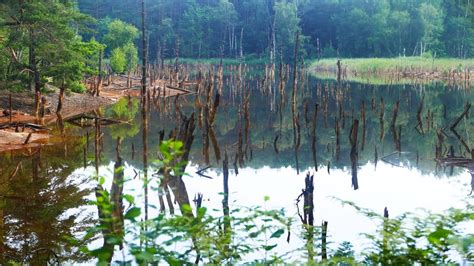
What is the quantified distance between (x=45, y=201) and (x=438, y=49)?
66.5 metres

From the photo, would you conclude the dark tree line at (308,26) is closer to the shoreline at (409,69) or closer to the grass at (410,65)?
the grass at (410,65)

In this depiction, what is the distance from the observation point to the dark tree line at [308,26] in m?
71.8

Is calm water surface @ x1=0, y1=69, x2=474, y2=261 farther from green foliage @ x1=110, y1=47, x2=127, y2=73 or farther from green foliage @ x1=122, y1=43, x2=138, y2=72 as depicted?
green foliage @ x1=122, y1=43, x2=138, y2=72

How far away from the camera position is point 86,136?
23.1 m

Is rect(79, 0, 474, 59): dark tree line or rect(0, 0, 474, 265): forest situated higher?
rect(79, 0, 474, 59): dark tree line

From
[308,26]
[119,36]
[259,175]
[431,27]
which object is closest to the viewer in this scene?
[259,175]

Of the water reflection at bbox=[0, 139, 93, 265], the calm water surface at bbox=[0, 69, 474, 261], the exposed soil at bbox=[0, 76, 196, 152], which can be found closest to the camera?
the water reflection at bbox=[0, 139, 93, 265]

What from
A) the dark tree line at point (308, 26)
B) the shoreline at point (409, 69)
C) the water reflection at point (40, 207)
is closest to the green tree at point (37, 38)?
the water reflection at point (40, 207)

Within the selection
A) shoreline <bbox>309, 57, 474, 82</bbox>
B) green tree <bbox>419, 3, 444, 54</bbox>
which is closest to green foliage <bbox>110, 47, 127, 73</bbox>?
shoreline <bbox>309, 57, 474, 82</bbox>

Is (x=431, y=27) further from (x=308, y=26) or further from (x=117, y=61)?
(x=117, y=61)

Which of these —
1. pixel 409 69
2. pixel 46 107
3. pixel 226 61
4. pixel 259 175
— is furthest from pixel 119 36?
pixel 259 175

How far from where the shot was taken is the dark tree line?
71.8 meters

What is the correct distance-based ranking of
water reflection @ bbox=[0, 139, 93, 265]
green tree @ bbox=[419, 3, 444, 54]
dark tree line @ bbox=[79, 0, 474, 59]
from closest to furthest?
1. water reflection @ bbox=[0, 139, 93, 265]
2. green tree @ bbox=[419, 3, 444, 54]
3. dark tree line @ bbox=[79, 0, 474, 59]

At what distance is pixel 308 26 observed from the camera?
8294 cm
